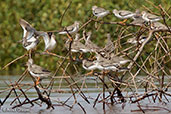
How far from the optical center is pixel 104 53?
405 inches

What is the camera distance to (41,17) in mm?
21672

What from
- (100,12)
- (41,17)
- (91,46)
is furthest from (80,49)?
(41,17)

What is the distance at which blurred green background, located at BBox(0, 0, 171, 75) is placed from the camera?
20828 mm

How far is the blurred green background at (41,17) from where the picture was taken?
2083 centimetres

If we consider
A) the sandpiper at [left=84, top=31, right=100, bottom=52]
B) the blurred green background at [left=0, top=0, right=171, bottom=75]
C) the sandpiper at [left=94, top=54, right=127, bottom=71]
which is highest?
the sandpiper at [left=94, top=54, right=127, bottom=71]

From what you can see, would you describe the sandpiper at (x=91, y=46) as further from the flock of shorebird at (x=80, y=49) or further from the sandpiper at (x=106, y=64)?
the sandpiper at (x=106, y=64)

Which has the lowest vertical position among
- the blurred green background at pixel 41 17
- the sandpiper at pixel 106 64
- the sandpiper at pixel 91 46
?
the blurred green background at pixel 41 17

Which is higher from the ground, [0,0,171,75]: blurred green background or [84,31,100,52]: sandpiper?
[84,31,100,52]: sandpiper

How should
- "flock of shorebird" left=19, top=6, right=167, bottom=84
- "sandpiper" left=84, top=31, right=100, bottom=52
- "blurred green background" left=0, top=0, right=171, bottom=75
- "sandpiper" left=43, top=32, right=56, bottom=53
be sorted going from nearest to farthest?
"flock of shorebird" left=19, top=6, right=167, bottom=84 → "sandpiper" left=84, top=31, right=100, bottom=52 → "sandpiper" left=43, top=32, right=56, bottom=53 → "blurred green background" left=0, top=0, right=171, bottom=75

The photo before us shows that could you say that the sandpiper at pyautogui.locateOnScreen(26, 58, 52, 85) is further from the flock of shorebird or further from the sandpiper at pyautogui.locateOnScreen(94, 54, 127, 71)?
the sandpiper at pyautogui.locateOnScreen(94, 54, 127, 71)

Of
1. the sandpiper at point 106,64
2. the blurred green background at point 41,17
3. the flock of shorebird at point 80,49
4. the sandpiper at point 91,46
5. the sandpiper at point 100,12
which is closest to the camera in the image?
the sandpiper at point 106,64

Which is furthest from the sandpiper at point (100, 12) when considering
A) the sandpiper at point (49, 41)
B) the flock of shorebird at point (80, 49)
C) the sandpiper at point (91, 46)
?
the sandpiper at point (49, 41)


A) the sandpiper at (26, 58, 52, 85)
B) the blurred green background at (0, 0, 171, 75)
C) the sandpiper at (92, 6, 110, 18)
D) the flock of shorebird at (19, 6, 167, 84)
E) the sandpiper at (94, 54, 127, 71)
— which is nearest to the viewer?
the sandpiper at (94, 54, 127, 71)

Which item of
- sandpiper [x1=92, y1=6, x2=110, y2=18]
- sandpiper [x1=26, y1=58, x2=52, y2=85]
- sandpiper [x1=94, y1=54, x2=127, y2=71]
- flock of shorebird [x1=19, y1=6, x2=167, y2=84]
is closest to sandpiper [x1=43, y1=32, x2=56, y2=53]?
flock of shorebird [x1=19, y1=6, x2=167, y2=84]
